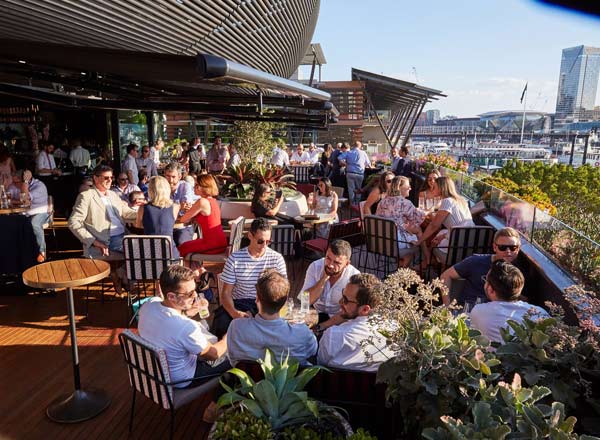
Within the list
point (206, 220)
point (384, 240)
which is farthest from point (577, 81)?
point (206, 220)

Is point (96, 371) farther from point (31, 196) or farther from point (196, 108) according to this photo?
point (196, 108)

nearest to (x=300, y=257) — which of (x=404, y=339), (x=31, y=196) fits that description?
(x=31, y=196)

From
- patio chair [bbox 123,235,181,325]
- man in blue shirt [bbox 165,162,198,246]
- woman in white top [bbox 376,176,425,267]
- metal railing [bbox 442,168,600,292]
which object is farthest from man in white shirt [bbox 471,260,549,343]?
man in blue shirt [bbox 165,162,198,246]

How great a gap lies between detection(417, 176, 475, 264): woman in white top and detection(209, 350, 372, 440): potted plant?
3.84 metres

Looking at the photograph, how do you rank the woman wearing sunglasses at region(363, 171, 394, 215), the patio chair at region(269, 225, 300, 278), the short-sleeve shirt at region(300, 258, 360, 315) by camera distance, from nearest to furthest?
the short-sleeve shirt at region(300, 258, 360, 315)
the patio chair at region(269, 225, 300, 278)
the woman wearing sunglasses at region(363, 171, 394, 215)

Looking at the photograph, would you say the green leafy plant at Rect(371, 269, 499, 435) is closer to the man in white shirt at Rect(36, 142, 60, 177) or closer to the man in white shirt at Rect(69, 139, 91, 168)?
the man in white shirt at Rect(36, 142, 60, 177)

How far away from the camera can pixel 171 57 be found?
3.81 meters

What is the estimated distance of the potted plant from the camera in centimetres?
180

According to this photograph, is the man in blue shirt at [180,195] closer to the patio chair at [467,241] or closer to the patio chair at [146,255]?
the patio chair at [146,255]

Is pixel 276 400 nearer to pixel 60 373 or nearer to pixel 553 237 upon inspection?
pixel 60 373

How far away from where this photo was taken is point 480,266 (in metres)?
3.92

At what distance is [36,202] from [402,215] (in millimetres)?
4679

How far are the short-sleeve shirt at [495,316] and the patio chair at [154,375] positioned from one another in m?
1.64

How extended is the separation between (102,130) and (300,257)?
9743 mm
